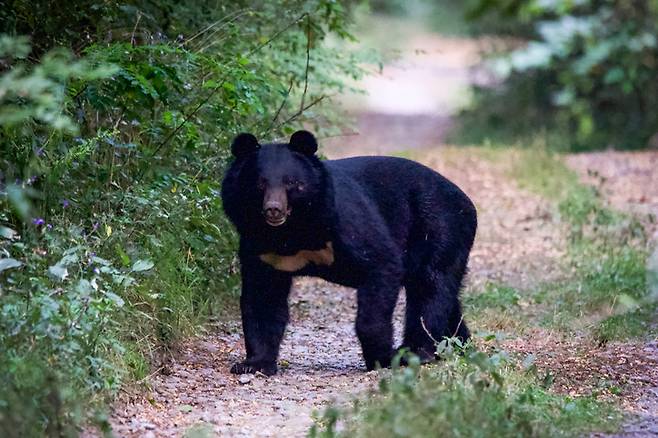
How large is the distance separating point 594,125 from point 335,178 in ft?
39.7

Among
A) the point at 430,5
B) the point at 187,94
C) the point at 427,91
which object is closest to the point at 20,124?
the point at 187,94

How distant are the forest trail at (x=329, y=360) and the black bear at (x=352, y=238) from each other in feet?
1.06

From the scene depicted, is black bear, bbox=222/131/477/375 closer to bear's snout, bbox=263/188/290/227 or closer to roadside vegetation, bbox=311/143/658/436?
bear's snout, bbox=263/188/290/227

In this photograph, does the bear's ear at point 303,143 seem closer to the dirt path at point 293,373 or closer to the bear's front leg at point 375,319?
the bear's front leg at point 375,319

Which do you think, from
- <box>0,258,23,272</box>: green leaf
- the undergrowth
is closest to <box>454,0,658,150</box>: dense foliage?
the undergrowth

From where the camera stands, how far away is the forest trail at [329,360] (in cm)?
556

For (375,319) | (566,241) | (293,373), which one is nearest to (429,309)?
(375,319)

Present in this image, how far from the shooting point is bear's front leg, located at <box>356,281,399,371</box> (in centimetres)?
646

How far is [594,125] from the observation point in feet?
59.0

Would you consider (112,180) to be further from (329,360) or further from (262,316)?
(329,360)

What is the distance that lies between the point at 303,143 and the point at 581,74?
38.4 ft

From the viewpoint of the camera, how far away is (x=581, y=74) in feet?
56.9

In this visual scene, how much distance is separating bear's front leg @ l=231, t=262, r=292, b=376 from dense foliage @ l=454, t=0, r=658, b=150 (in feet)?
31.1

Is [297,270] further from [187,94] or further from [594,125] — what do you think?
[594,125]
